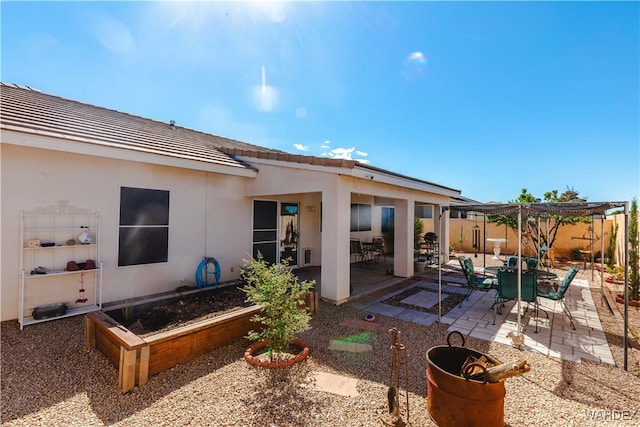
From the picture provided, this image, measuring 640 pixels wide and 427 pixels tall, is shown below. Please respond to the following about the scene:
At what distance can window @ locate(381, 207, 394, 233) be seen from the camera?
15398 mm

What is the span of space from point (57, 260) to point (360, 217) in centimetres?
1088

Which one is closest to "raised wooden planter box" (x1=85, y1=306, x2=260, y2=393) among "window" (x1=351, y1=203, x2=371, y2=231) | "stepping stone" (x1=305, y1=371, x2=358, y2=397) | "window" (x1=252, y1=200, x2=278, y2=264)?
"stepping stone" (x1=305, y1=371, x2=358, y2=397)

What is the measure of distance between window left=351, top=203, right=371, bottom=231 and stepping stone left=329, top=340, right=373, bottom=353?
8523mm

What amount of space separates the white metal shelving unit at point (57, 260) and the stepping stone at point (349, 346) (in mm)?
4826

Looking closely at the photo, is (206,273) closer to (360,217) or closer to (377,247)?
(377,247)

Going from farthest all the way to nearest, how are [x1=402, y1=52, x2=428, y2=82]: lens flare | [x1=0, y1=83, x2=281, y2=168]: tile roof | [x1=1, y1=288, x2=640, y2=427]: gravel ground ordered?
[x1=402, y1=52, x2=428, y2=82]: lens flare, [x1=0, y1=83, x2=281, y2=168]: tile roof, [x1=1, y1=288, x2=640, y2=427]: gravel ground

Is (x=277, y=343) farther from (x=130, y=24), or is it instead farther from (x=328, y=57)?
(x=328, y=57)

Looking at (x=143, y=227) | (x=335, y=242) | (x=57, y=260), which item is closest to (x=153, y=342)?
(x=57, y=260)

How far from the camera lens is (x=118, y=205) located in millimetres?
6238

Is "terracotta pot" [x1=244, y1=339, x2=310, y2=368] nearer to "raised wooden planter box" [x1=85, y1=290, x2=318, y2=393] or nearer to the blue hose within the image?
"raised wooden planter box" [x1=85, y1=290, x2=318, y2=393]

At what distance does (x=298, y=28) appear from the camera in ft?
23.4

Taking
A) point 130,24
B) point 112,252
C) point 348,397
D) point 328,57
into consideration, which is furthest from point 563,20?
point 112,252

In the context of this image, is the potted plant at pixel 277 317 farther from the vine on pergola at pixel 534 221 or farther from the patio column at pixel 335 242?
the vine on pergola at pixel 534 221

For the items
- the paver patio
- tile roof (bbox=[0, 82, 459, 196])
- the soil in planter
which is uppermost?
tile roof (bbox=[0, 82, 459, 196])
